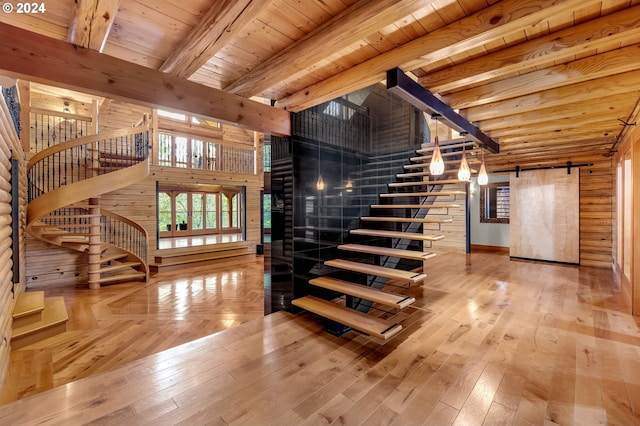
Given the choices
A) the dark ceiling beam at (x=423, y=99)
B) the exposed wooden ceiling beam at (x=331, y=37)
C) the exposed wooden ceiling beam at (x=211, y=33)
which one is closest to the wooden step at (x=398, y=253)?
the dark ceiling beam at (x=423, y=99)

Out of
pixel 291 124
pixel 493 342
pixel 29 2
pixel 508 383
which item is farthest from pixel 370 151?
pixel 29 2

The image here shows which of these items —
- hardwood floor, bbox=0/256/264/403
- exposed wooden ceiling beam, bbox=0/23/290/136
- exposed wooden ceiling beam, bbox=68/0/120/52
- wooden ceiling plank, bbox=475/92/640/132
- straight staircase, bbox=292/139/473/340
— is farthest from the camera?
wooden ceiling plank, bbox=475/92/640/132

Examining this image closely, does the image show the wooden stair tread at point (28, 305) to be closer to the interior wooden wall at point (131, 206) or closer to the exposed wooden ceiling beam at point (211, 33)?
the interior wooden wall at point (131, 206)

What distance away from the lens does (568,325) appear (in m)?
2.91

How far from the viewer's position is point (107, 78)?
6.11 feet

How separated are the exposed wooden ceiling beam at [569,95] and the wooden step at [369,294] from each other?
2328 millimetres

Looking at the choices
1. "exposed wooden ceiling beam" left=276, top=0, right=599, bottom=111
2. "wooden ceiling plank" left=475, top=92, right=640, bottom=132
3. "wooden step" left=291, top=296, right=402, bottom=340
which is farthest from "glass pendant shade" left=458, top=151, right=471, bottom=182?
"wooden step" left=291, top=296, right=402, bottom=340

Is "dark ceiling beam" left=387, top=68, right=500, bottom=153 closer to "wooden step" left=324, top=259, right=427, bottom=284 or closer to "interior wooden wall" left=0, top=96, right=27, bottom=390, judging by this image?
"wooden step" left=324, top=259, right=427, bottom=284

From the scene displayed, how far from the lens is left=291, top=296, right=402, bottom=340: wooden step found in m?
2.28

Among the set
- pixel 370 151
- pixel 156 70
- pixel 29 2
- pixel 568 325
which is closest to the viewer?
pixel 29 2

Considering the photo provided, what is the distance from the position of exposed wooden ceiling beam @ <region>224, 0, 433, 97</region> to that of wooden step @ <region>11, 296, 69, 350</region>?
133 inches

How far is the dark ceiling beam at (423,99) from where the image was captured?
2074 mm

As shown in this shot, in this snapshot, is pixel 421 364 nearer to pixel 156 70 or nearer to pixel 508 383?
pixel 508 383

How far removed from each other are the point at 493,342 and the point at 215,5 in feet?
11.0
